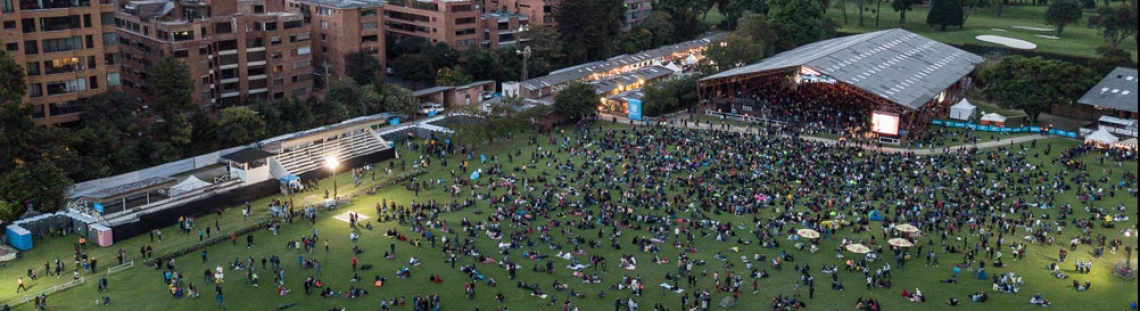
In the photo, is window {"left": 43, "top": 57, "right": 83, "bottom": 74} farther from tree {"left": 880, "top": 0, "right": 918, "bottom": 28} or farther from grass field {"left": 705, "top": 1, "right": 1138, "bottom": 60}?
tree {"left": 880, "top": 0, "right": 918, "bottom": 28}

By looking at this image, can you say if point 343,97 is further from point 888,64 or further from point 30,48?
point 888,64

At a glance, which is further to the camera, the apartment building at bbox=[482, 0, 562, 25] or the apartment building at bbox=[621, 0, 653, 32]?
the apartment building at bbox=[621, 0, 653, 32]

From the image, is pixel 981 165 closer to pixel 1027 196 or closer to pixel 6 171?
pixel 1027 196

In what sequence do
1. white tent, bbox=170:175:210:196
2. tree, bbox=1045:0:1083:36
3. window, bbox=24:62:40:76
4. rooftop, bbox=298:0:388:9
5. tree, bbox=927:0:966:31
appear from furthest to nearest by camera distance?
1. tree, bbox=927:0:966:31
2. tree, bbox=1045:0:1083:36
3. rooftop, bbox=298:0:388:9
4. window, bbox=24:62:40:76
5. white tent, bbox=170:175:210:196

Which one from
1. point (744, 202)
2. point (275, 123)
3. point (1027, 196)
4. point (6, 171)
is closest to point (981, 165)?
point (1027, 196)

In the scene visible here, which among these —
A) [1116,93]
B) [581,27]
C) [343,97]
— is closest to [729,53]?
[581,27]

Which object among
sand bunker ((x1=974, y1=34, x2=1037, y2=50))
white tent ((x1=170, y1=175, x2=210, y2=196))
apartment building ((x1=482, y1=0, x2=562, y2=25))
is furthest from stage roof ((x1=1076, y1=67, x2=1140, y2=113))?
white tent ((x1=170, y1=175, x2=210, y2=196))
